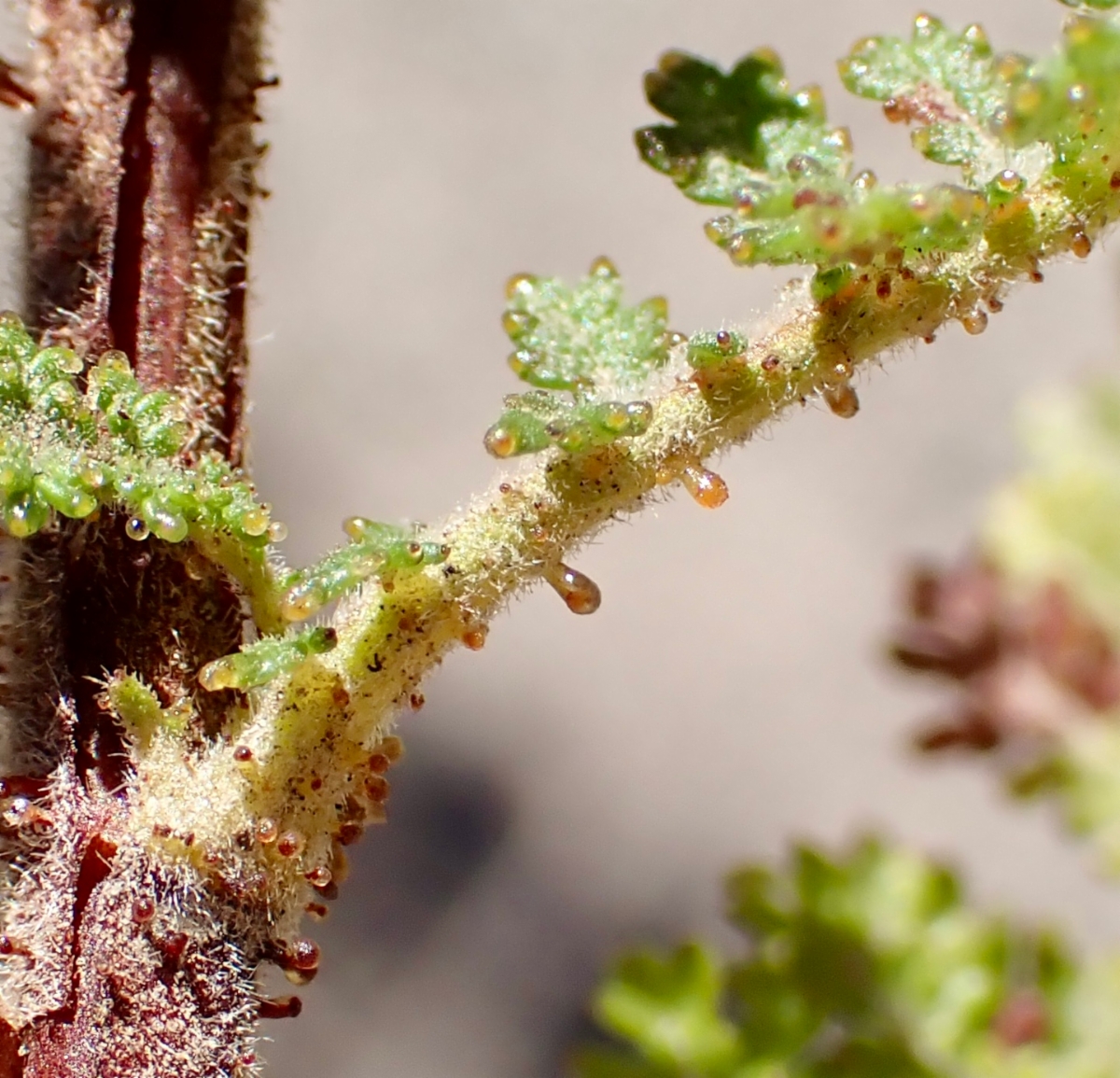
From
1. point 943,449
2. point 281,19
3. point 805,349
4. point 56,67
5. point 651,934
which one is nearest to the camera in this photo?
point 805,349

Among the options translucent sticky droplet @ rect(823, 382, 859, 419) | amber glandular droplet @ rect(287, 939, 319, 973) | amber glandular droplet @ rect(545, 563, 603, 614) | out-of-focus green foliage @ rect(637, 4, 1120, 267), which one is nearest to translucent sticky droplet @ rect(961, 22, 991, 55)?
out-of-focus green foliage @ rect(637, 4, 1120, 267)

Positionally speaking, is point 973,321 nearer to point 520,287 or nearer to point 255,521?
point 520,287

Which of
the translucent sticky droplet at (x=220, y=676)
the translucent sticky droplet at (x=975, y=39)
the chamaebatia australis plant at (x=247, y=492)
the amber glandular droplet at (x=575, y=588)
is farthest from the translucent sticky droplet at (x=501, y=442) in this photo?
the translucent sticky droplet at (x=975, y=39)

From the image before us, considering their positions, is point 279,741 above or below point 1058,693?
above

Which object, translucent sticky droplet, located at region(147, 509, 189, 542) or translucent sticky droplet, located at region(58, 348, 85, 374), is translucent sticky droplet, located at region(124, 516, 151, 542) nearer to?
translucent sticky droplet, located at region(147, 509, 189, 542)

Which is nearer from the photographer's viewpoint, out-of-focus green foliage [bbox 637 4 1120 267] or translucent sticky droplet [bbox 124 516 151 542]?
out-of-focus green foliage [bbox 637 4 1120 267]

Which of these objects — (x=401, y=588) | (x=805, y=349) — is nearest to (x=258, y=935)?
(x=401, y=588)

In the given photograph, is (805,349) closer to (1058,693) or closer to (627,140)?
(1058,693)
